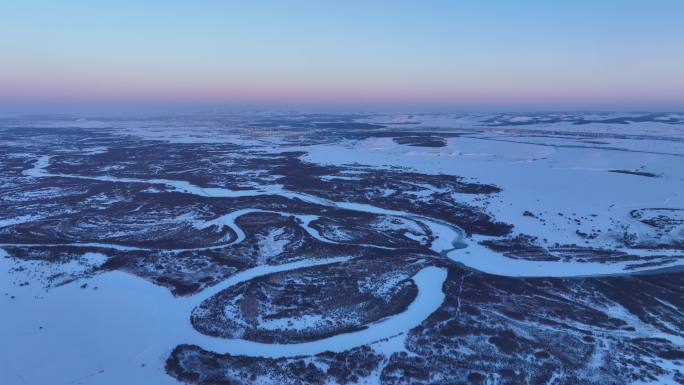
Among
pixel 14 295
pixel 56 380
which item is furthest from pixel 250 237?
pixel 56 380

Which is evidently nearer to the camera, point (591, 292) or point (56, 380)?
point (56, 380)

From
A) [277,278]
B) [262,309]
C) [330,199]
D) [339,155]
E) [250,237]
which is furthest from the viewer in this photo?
[339,155]

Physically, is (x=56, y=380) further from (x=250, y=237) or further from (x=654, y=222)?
(x=654, y=222)

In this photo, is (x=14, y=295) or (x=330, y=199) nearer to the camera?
(x=14, y=295)

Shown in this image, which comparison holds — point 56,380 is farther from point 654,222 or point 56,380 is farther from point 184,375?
point 654,222

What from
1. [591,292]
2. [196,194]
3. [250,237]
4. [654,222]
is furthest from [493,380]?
[196,194]

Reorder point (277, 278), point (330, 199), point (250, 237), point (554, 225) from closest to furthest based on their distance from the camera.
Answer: point (277, 278)
point (250, 237)
point (554, 225)
point (330, 199)
